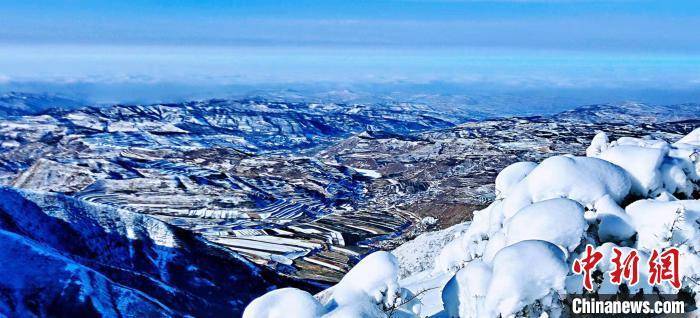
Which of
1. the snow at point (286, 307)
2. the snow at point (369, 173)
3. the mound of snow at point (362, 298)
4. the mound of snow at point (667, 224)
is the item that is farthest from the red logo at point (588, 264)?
the snow at point (369, 173)

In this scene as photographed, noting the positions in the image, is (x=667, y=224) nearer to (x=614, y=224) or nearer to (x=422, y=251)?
(x=614, y=224)

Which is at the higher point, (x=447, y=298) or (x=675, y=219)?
(x=675, y=219)

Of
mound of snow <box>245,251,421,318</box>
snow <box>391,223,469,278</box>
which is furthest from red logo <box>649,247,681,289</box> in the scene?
snow <box>391,223,469,278</box>

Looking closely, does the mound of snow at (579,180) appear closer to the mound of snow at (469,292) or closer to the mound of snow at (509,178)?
the mound of snow at (469,292)

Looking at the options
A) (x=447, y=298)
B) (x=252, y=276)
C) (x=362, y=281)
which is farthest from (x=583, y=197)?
(x=252, y=276)

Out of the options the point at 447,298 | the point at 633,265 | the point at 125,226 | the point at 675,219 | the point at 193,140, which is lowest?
the point at 193,140

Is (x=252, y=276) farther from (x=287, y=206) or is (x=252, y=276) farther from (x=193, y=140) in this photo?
(x=193, y=140)

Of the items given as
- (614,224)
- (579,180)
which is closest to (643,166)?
(579,180)
